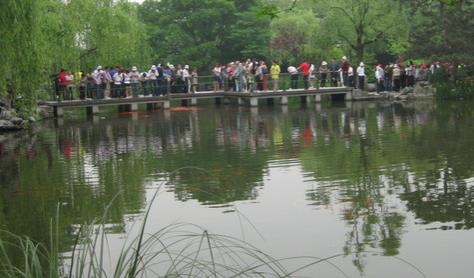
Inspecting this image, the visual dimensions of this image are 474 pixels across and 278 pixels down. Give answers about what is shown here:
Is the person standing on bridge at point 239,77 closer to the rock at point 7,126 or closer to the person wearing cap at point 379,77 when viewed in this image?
the person wearing cap at point 379,77

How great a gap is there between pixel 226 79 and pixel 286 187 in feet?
88.3

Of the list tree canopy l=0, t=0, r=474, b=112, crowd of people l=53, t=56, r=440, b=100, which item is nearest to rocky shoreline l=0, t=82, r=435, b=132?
crowd of people l=53, t=56, r=440, b=100

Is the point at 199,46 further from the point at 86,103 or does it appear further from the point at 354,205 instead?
the point at 354,205

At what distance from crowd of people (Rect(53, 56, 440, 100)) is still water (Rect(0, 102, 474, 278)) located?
10.1 m

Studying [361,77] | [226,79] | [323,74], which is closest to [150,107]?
[226,79]

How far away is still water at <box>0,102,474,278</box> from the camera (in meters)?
8.98

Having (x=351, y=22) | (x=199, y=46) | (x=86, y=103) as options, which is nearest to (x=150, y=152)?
(x=86, y=103)

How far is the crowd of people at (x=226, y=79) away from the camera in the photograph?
35000mm

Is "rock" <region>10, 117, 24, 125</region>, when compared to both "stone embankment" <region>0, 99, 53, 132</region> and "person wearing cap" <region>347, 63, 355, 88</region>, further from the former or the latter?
"person wearing cap" <region>347, 63, 355, 88</region>

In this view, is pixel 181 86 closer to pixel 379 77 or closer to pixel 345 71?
pixel 345 71

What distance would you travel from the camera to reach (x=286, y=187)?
12867 millimetres

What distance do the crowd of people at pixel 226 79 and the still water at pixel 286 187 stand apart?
1007cm

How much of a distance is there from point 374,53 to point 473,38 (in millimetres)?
18794

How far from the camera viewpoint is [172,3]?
52250 millimetres
